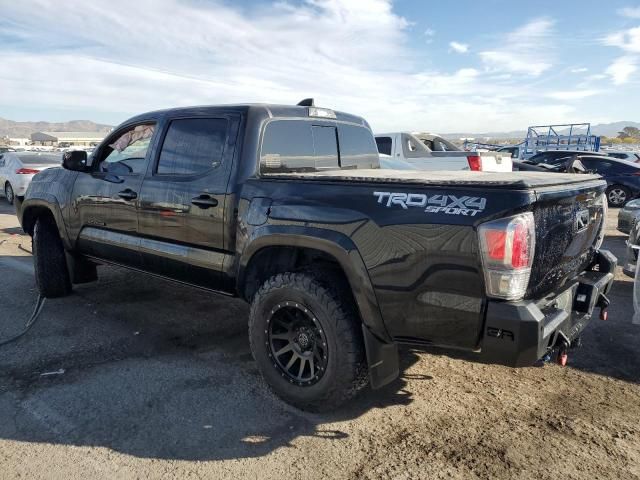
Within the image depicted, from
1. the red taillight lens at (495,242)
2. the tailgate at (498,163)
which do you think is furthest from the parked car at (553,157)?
the red taillight lens at (495,242)

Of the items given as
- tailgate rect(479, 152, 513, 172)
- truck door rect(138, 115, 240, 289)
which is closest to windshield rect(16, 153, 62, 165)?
truck door rect(138, 115, 240, 289)

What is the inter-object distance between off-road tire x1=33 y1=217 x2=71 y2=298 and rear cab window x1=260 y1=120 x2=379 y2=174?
3043 mm

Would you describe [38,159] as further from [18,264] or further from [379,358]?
[379,358]

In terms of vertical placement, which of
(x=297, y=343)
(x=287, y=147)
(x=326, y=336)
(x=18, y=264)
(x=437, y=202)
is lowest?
(x=18, y=264)

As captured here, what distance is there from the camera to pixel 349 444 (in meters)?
2.86

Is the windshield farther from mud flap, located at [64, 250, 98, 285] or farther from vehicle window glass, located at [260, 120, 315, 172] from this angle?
vehicle window glass, located at [260, 120, 315, 172]

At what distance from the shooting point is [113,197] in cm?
447

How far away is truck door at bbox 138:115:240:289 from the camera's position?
3.62 m

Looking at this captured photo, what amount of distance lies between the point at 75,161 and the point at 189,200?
172cm

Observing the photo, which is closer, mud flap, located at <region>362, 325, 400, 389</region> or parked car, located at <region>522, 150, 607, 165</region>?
mud flap, located at <region>362, 325, 400, 389</region>

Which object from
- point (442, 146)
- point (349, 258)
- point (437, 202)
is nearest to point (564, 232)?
point (437, 202)

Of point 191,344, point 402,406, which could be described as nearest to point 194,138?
point 191,344

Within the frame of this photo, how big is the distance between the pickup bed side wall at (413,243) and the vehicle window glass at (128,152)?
187 cm

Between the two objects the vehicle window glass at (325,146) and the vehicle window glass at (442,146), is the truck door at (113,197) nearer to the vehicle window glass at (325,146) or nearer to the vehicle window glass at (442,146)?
the vehicle window glass at (325,146)
